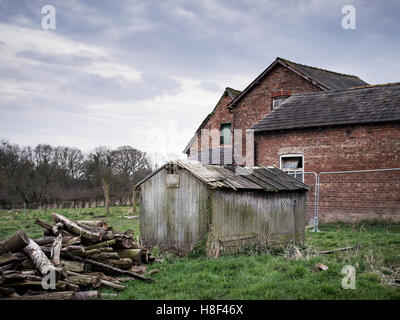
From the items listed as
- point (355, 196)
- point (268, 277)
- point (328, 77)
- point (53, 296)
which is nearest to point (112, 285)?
point (53, 296)

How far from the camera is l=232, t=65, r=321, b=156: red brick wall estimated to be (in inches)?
906

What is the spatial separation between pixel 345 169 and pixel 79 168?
42.2 metres

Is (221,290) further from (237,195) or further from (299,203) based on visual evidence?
(299,203)

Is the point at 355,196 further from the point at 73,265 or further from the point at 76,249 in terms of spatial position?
the point at 73,265

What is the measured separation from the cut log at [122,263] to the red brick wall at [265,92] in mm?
16794

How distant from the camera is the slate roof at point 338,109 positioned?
16.6 metres

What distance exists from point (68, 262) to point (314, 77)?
19.2m

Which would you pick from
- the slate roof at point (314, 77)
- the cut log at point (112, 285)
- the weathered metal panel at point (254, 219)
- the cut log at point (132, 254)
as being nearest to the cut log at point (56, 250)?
the cut log at point (112, 285)

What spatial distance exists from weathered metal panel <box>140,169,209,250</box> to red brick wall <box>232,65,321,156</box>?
13785 mm

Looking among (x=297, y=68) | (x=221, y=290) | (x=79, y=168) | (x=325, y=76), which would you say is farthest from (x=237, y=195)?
(x=79, y=168)

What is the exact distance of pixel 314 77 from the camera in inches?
901

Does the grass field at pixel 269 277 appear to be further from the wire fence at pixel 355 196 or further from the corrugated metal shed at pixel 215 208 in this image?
the wire fence at pixel 355 196

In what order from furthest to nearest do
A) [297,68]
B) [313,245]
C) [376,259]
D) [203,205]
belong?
[297,68] < [313,245] < [203,205] < [376,259]

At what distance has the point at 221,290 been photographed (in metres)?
7.00
